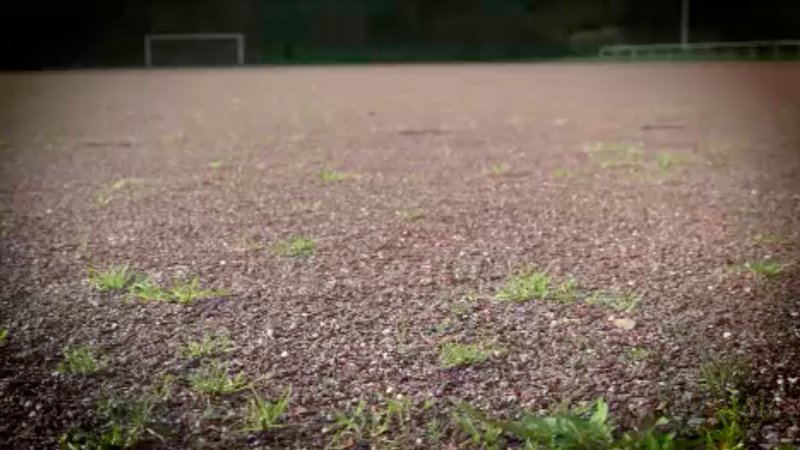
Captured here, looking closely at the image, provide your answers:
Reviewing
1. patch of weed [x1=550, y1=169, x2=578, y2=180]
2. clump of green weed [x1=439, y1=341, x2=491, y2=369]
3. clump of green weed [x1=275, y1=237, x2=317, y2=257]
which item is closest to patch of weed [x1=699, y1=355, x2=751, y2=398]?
clump of green weed [x1=439, y1=341, x2=491, y2=369]

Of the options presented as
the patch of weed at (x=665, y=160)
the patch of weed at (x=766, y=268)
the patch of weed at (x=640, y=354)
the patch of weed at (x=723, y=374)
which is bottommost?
the patch of weed at (x=640, y=354)

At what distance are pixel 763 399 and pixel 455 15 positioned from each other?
44 centimetres

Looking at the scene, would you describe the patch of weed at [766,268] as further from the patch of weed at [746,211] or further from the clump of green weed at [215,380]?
the clump of green weed at [215,380]

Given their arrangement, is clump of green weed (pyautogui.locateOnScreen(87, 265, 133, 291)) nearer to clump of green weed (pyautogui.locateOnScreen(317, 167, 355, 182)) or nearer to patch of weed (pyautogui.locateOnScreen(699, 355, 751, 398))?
patch of weed (pyautogui.locateOnScreen(699, 355, 751, 398))

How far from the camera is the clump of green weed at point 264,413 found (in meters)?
0.76

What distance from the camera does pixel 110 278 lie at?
123 cm

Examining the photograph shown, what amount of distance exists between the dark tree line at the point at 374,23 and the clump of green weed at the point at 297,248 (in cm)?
70

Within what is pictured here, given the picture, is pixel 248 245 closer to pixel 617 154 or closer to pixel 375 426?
pixel 375 426

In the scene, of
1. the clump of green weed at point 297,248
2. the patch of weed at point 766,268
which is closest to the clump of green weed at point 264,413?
the clump of green weed at point 297,248

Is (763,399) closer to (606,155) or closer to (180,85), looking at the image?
(606,155)

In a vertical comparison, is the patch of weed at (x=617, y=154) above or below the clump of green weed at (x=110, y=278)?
above

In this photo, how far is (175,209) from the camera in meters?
1.88

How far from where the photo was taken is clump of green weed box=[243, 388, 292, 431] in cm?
76

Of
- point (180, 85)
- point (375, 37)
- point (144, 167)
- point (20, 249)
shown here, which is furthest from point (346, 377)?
point (180, 85)
